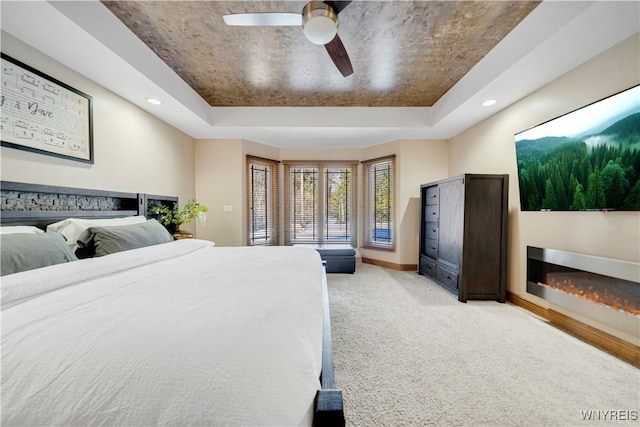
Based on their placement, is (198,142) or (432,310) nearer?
(432,310)

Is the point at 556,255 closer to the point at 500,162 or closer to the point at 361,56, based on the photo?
the point at 500,162

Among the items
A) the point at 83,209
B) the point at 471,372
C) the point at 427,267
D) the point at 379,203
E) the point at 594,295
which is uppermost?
the point at 379,203

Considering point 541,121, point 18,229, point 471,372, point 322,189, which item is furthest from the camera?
point 322,189

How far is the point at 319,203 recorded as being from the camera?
5.07 meters

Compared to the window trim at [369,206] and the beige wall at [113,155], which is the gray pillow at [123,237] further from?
the window trim at [369,206]

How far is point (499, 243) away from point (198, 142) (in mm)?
4884

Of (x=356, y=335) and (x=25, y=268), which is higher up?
(x=25, y=268)

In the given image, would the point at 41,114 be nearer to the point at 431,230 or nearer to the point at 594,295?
the point at 431,230

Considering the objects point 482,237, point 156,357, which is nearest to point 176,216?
point 156,357

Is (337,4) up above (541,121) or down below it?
above

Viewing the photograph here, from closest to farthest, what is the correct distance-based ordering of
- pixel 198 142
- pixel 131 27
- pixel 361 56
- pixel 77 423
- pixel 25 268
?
pixel 77 423, pixel 25 268, pixel 131 27, pixel 361 56, pixel 198 142

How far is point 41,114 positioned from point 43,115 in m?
0.01

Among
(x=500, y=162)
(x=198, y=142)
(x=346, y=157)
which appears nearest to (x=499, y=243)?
(x=500, y=162)

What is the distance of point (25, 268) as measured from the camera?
1273 millimetres
